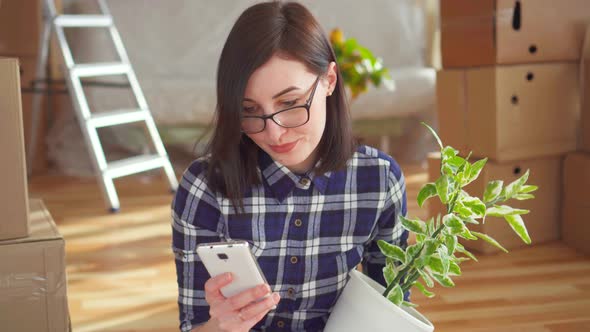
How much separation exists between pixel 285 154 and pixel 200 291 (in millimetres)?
237

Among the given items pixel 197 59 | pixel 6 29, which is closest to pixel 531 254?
pixel 197 59

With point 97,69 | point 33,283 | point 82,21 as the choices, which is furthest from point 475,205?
point 82,21

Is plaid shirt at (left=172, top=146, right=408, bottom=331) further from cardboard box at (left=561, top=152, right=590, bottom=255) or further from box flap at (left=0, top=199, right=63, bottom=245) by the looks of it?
cardboard box at (left=561, top=152, right=590, bottom=255)

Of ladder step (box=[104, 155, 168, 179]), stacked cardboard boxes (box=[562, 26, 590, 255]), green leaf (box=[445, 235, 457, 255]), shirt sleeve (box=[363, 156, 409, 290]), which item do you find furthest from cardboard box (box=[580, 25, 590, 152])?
ladder step (box=[104, 155, 168, 179])

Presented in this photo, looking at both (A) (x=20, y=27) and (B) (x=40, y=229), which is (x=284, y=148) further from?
(A) (x=20, y=27)

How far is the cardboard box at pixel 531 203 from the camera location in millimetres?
2252

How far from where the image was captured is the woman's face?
3.26 ft

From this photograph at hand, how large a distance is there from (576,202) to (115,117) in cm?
185

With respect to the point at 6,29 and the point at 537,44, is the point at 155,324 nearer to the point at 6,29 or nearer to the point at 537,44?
the point at 537,44

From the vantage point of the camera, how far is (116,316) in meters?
1.85

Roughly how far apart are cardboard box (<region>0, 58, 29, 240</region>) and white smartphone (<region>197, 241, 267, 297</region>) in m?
0.36

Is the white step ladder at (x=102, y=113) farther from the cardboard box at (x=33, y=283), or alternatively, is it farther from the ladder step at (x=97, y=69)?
the cardboard box at (x=33, y=283)

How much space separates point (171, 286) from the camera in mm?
2072

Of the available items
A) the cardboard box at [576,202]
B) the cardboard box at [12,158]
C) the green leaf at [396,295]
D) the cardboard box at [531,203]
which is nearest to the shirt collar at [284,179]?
the green leaf at [396,295]
